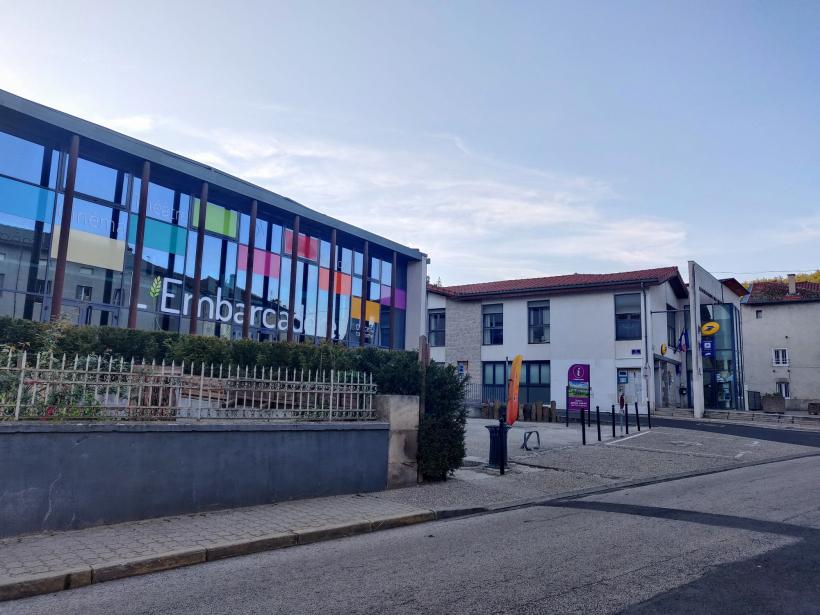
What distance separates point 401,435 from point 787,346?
151ft

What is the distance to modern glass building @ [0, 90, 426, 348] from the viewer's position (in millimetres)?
17375

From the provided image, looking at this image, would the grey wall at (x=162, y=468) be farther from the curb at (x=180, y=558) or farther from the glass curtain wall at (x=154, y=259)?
the glass curtain wall at (x=154, y=259)

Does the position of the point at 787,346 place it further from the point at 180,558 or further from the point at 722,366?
Answer: the point at 180,558

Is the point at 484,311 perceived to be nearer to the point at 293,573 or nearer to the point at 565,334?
the point at 565,334

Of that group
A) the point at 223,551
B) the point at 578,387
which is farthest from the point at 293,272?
the point at 223,551

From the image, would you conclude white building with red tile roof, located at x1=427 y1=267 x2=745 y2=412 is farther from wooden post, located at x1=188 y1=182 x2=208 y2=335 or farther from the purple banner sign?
wooden post, located at x1=188 y1=182 x2=208 y2=335

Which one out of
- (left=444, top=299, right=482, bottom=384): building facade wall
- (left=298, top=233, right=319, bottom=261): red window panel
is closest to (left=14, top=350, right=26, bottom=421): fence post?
(left=298, top=233, right=319, bottom=261): red window panel

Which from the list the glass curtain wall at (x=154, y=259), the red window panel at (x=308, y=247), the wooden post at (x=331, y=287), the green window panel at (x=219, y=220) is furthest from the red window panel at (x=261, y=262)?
the wooden post at (x=331, y=287)

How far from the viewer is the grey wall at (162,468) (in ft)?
22.6

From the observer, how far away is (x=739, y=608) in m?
4.57

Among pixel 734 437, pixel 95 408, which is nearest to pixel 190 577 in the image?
pixel 95 408

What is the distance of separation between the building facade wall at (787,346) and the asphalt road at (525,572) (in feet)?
141

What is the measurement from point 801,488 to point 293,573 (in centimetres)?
905

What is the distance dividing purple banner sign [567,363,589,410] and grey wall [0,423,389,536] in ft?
37.2
